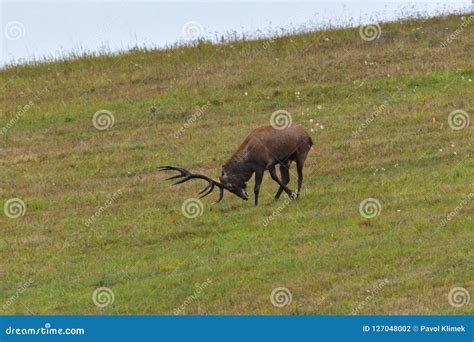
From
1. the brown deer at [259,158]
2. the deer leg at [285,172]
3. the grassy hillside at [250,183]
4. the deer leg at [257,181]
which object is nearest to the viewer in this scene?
the grassy hillside at [250,183]

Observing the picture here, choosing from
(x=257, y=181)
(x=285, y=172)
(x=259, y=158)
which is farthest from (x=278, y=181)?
(x=285, y=172)

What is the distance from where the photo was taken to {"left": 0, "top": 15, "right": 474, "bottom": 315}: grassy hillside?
2020cm

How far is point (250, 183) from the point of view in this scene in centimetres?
2739

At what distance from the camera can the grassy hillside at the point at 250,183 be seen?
66.3ft

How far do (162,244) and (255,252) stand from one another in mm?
2031

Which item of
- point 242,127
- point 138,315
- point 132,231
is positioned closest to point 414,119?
point 242,127

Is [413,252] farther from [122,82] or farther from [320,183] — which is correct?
[122,82]

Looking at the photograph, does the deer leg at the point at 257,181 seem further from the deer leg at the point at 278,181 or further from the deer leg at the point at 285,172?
the deer leg at the point at 285,172

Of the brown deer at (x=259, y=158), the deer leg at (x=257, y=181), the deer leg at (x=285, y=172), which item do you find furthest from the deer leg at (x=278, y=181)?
the deer leg at (x=285, y=172)

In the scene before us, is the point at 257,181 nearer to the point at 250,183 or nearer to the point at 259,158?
the point at 259,158

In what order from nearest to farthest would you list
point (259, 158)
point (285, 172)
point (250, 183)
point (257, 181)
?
point (257, 181)
point (259, 158)
point (285, 172)
point (250, 183)

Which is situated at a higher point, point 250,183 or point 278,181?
point 250,183

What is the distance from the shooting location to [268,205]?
2512 centimetres

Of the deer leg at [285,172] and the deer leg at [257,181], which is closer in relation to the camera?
the deer leg at [257,181]
